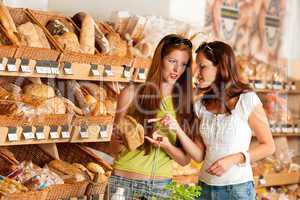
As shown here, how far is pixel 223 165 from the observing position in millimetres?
3025

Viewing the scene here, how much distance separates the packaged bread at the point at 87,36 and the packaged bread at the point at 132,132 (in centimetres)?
88

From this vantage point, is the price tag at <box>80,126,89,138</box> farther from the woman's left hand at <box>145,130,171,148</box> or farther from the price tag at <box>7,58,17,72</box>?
→ the woman's left hand at <box>145,130,171,148</box>

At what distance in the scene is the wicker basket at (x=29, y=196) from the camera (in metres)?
3.21

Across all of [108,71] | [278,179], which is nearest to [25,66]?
[108,71]

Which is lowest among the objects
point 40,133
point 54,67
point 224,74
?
point 40,133

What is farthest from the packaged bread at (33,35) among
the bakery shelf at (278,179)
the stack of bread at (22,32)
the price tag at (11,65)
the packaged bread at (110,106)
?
the bakery shelf at (278,179)

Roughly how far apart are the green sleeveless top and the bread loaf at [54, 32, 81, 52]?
2.94 ft

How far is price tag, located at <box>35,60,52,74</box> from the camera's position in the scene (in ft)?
11.4

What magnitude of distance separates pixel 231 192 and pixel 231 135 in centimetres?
29

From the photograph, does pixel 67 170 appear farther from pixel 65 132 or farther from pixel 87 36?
pixel 87 36

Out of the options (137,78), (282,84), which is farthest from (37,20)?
(282,84)

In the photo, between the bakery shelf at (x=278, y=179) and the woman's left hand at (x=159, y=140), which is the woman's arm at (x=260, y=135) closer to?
the woman's left hand at (x=159, y=140)

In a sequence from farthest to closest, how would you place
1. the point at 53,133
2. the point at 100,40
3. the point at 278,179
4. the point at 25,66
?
the point at 278,179 → the point at 100,40 → the point at 53,133 → the point at 25,66

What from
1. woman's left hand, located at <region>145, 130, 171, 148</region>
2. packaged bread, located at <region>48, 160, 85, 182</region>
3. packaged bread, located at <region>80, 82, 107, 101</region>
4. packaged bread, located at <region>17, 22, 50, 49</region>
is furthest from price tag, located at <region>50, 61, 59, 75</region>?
woman's left hand, located at <region>145, 130, 171, 148</region>
